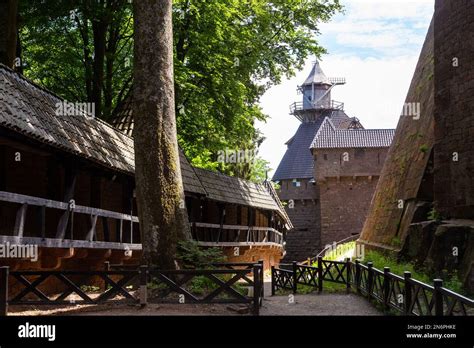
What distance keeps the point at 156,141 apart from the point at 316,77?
175 ft

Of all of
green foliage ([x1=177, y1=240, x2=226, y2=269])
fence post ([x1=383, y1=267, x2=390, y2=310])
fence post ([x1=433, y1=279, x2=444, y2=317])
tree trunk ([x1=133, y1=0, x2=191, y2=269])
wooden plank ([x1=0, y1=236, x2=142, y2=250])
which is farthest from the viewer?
fence post ([x1=383, y1=267, x2=390, y2=310])

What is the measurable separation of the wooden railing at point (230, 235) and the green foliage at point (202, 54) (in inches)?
133

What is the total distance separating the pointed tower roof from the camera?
204 feet

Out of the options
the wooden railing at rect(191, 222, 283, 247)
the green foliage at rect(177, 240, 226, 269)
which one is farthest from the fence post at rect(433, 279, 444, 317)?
the wooden railing at rect(191, 222, 283, 247)

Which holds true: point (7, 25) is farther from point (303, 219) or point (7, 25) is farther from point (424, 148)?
point (303, 219)

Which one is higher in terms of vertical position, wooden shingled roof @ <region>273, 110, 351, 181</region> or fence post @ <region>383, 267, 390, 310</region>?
wooden shingled roof @ <region>273, 110, 351, 181</region>

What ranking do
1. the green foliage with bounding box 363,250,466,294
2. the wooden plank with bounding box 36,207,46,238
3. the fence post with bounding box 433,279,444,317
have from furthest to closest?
the green foliage with bounding box 363,250,466,294 → the wooden plank with bounding box 36,207,46,238 → the fence post with bounding box 433,279,444,317

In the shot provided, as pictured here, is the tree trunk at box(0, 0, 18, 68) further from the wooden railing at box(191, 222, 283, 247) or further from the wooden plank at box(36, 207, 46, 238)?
the wooden railing at box(191, 222, 283, 247)

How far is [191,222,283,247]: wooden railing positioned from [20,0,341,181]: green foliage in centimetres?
339

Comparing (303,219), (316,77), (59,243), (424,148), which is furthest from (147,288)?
(316,77)
